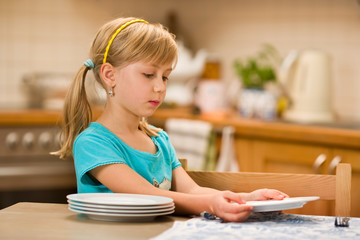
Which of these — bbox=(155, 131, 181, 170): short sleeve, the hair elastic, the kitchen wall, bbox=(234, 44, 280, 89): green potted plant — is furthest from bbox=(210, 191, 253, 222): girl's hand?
the kitchen wall

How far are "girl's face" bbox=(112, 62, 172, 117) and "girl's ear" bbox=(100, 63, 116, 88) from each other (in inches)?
1.0

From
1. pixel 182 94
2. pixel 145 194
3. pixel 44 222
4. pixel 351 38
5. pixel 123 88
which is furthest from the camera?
pixel 182 94

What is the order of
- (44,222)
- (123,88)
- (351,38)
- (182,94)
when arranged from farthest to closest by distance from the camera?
1. (182,94)
2. (351,38)
3. (123,88)
4. (44,222)

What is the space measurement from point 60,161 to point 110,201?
6.19 ft

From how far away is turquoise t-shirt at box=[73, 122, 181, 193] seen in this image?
120 centimetres

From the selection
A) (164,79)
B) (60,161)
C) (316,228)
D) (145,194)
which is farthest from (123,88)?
(60,161)

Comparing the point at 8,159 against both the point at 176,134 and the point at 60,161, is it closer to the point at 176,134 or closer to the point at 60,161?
the point at 60,161

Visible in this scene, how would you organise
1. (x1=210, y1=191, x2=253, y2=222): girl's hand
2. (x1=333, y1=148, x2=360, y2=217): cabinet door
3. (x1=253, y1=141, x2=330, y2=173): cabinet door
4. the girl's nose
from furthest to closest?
1. (x1=253, y1=141, x2=330, y2=173): cabinet door
2. (x1=333, y1=148, x2=360, y2=217): cabinet door
3. the girl's nose
4. (x1=210, y1=191, x2=253, y2=222): girl's hand

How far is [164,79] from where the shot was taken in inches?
52.1

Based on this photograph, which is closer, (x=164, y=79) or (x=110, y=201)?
(x=110, y=201)

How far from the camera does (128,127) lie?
1.34 metres

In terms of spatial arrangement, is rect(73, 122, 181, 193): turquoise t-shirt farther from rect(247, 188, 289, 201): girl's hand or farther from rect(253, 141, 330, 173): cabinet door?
rect(253, 141, 330, 173): cabinet door

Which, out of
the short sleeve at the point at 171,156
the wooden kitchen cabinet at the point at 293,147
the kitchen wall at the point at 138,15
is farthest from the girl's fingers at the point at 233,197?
the kitchen wall at the point at 138,15

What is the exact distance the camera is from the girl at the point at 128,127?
1.19m
